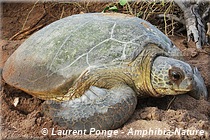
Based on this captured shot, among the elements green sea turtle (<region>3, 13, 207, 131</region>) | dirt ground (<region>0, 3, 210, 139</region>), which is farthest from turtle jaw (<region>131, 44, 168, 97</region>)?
dirt ground (<region>0, 3, 210, 139</region>)

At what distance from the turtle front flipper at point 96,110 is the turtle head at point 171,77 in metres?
0.18

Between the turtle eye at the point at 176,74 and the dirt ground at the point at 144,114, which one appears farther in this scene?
the turtle eye at the point at 176,74

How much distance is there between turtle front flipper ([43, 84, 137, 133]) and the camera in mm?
1719

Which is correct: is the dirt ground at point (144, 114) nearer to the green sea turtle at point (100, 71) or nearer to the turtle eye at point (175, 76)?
the green sea turtle at point (100, 71)

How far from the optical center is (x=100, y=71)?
1.99m

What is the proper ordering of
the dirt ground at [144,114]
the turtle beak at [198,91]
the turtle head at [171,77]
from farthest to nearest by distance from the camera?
the turtle beak at [198,91], the turtle head at [171,77], the dirt ground at [144,114]

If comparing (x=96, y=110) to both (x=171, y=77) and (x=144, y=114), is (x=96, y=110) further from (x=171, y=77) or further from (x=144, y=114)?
(x=171, y=77)

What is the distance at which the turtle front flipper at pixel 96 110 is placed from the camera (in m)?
1.72

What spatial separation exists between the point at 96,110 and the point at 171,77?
50 cm

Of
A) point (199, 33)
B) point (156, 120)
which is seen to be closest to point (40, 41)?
point (156, 120)

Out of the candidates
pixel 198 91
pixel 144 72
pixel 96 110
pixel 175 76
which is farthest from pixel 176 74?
pixel 96 110

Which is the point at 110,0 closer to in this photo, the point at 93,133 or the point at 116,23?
the point at 116,23

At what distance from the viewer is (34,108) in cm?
220

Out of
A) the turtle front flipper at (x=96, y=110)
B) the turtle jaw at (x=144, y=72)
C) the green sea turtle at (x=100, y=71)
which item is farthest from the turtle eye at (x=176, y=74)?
the turtle front flipper at (x=96, y=110)
